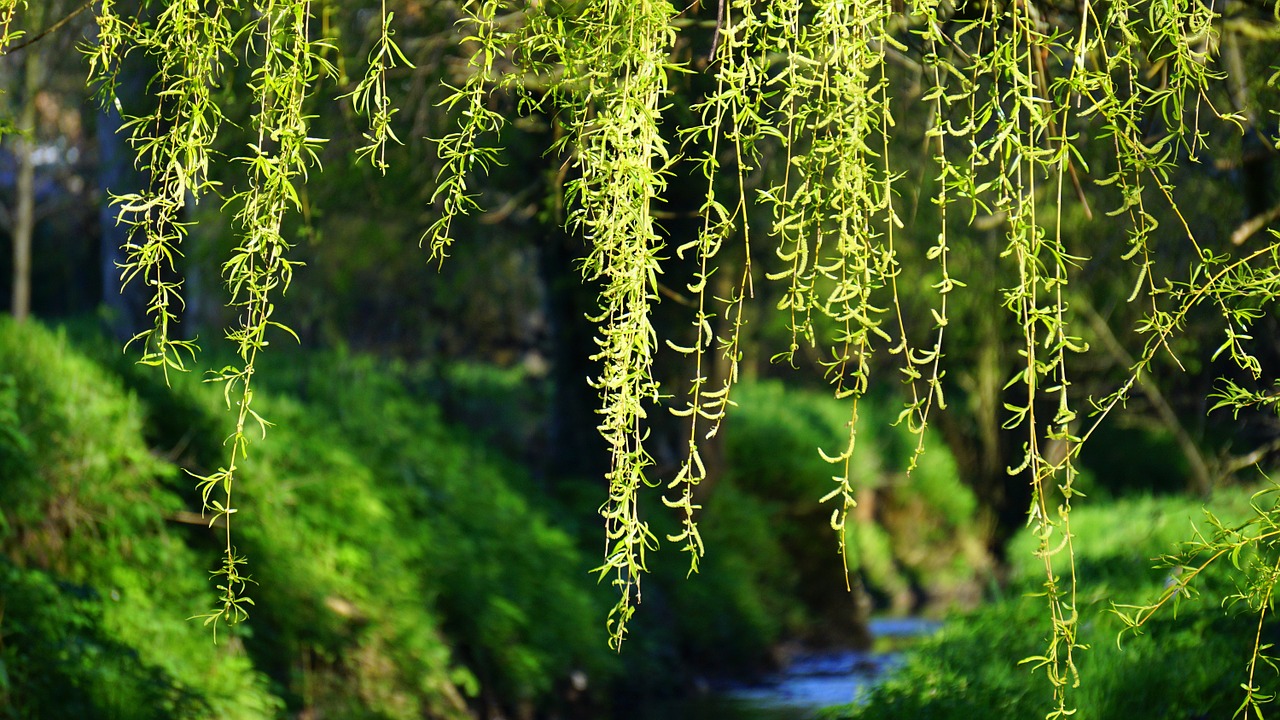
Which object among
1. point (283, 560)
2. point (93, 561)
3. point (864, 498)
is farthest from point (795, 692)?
point (864, 498)

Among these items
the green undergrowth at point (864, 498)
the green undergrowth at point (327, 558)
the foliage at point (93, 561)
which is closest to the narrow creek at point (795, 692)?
the green undergrowth at point (327, 558)

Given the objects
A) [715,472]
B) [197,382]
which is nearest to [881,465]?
[715,472]

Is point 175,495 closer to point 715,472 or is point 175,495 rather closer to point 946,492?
point 715,472

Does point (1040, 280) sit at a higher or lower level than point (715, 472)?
higher

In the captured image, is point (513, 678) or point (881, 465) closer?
point (513, 678)

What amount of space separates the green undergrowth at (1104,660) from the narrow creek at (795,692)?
167 cm

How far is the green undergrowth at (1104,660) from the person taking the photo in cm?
443

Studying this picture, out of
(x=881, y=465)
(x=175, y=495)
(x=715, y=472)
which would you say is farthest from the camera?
(x=881, y=465)

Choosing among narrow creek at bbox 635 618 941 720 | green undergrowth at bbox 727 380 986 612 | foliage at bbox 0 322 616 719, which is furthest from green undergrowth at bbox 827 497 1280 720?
green undergrowth at bbox 727 380 986 612

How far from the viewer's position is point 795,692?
9695mm

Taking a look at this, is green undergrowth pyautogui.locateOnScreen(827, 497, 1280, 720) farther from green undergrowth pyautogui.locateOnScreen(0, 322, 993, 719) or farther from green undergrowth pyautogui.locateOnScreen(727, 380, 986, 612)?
green undergrowth pyautogui.locateOnScreen(727, 380, 986, 612)

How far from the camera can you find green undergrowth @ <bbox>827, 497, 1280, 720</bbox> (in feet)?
14.5

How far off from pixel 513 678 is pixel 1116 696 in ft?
12.5

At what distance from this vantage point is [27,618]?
487cm
